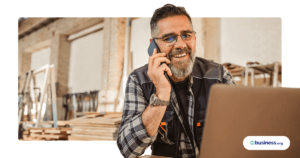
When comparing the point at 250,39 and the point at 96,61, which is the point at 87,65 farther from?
the point at 250,39

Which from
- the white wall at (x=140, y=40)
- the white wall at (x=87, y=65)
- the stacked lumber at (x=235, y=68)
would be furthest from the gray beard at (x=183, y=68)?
the white wall at (x=87, y=65)

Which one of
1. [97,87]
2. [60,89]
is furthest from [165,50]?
[60,89]

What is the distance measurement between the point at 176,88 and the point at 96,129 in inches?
85.8

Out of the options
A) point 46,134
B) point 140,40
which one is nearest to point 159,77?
point 46,134

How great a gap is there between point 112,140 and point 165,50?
6.44ft

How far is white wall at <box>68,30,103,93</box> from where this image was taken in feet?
19.5

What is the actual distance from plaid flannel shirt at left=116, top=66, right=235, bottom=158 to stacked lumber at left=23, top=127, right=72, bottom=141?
2941mm

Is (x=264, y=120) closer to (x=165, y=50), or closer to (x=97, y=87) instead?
(x=165, y=50)

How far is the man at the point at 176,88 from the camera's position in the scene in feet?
4.91

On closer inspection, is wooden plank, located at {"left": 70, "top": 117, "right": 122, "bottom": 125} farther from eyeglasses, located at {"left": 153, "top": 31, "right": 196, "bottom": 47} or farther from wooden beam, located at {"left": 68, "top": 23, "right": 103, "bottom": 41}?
wooden beam, located at {"left": 68, "top": 23, "right": 103, "bottom": 41}

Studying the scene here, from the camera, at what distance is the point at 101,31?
19.7ft

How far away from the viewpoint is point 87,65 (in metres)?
6.12

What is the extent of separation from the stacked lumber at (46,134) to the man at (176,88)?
2.90m

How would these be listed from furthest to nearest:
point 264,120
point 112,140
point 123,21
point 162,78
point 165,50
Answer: point 123,21 < point 112,140 < point 165,50 < point 162,78 < point 264,120
